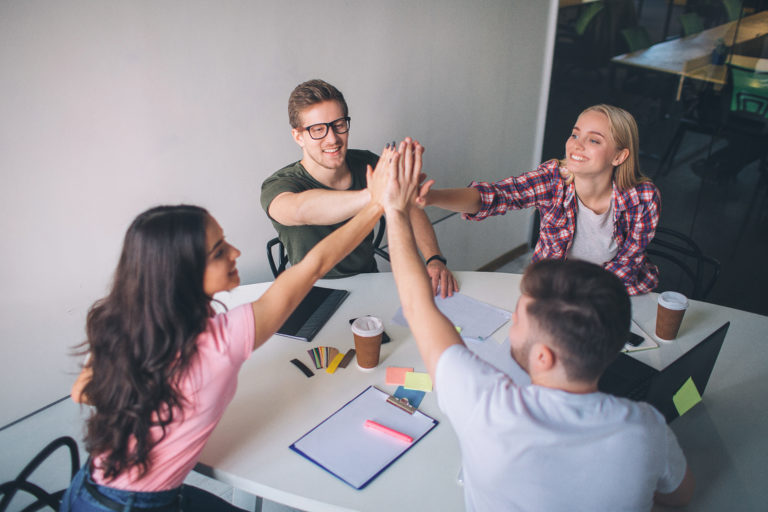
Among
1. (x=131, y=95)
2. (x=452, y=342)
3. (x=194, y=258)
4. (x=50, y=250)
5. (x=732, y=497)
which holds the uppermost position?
(x=131, y=95)

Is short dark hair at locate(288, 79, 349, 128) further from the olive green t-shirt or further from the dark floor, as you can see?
the dark floor

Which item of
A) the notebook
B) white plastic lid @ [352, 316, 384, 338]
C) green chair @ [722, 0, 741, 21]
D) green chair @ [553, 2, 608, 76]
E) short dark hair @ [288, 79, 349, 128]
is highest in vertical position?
green chair @ [722, 0, 741, 21]

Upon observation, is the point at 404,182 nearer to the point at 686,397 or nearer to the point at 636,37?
the point at 686,397

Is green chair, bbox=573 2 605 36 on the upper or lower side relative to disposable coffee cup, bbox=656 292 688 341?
upper

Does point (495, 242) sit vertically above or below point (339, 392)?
below

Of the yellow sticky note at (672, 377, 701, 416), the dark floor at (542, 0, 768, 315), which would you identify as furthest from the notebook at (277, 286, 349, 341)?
the dark floor at (542, 0, 768, 315)

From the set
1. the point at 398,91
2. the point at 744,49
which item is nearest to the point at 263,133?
the point at 398,91

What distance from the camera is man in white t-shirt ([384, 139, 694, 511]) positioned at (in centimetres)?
94

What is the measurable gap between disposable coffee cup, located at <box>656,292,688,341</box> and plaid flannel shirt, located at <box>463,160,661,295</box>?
0.92 feet

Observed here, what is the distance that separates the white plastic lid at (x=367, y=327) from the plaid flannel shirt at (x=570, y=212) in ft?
2.74

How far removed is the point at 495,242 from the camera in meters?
4.10

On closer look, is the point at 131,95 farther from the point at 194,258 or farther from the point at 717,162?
the point at 717,162

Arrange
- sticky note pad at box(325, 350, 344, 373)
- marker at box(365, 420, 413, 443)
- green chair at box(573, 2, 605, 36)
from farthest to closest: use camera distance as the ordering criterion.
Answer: green chair at box(573, 2, 605, 36), sticky note pad at box(325, 350, 344, 373), marker at box(365, 420, 413, 443)

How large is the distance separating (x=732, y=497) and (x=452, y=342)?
2.48ft
